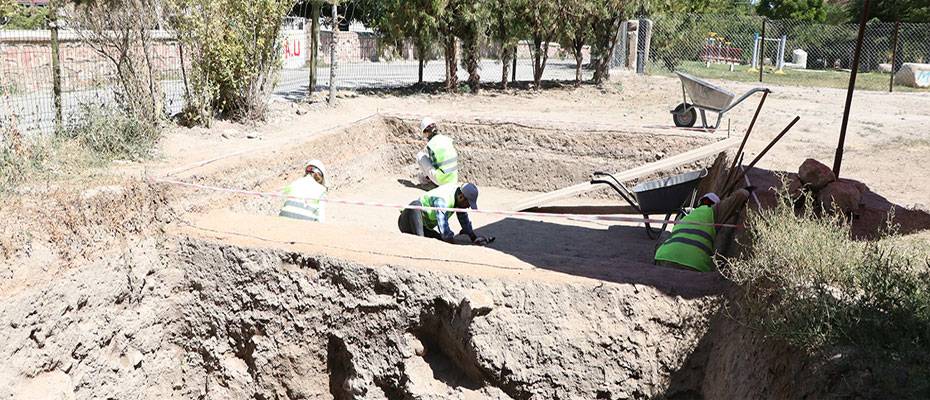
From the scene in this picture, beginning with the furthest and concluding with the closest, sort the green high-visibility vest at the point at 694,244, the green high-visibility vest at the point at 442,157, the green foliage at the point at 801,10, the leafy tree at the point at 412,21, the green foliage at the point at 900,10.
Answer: the green foliage at the point at 801,10, the green foliage at the point at 900,10, the leafy tree at the point at 412,21, the green high-visibility vest at the point at 442,157, the green high-visibility vest at the point at 694,244

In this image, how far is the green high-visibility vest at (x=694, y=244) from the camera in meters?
6.56

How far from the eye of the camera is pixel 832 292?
4.60 metres

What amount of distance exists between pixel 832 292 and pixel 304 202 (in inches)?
191

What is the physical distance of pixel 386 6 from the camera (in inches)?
641

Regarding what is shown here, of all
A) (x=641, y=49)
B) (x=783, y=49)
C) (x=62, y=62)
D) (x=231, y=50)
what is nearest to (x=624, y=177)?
(x=231, y=50)

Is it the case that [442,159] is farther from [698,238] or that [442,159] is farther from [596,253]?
[698,238]

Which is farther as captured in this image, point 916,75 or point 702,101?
point 916,75

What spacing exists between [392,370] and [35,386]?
8.40 feet

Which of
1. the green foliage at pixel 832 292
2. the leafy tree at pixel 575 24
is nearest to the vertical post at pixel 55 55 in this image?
the green foliage at pixel 832 292

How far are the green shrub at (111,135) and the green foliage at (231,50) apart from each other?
205cm

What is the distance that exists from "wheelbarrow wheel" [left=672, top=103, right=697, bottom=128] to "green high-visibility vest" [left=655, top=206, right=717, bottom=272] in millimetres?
5670

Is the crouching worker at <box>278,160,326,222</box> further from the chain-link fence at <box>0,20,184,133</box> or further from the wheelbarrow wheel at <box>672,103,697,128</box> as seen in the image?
the wheelbarrow wheel at <box>672,103,697,128</box>

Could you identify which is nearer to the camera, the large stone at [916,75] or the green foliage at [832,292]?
the green foliage at [832,292]

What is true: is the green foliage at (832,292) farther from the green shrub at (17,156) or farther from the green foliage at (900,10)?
the green foliage at (900,10)
